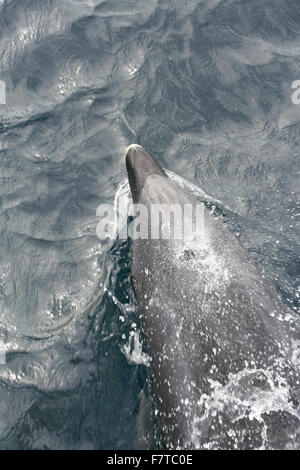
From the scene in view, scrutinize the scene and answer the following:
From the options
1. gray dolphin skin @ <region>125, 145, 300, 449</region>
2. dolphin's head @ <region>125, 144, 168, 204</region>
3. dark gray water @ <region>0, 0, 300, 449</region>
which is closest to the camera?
gray dolphin skin @ <region>125, 145, 300, 449</region>

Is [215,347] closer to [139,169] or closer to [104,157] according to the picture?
[139,169]

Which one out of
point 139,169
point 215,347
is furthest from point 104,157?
point 215,347

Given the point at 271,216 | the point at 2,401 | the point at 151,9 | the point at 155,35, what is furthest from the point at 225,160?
the point at 2,401

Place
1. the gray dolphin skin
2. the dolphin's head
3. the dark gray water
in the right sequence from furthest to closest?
the dolphin's head
the dark gray water
the gray dolphin skin

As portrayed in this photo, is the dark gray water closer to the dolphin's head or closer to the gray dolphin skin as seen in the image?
the gray dolphin skin

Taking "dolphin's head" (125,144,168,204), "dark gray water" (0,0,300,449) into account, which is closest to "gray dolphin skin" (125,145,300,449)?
"dark gray water" (0,0,300,449)

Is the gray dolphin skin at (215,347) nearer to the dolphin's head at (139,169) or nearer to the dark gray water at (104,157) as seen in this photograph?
the dark gray water at (104,157)
